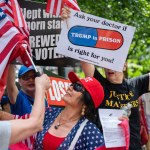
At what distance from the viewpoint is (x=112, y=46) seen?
4277mm

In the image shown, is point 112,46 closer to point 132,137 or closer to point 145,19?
point 132,137

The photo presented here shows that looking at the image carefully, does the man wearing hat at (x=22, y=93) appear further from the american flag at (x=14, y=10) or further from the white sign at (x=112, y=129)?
the white sign at (x=112, y=129)

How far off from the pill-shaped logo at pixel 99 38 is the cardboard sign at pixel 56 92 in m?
1.09

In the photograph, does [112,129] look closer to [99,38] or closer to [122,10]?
[99,38]

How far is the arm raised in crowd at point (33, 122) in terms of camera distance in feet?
7.93

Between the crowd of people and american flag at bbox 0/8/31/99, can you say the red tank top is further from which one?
american flag at bbox 0/8/31/99

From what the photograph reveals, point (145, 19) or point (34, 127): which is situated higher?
point (145, 19)

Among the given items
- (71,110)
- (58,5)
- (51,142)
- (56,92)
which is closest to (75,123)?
(71,110)

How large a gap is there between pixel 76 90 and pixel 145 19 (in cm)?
363

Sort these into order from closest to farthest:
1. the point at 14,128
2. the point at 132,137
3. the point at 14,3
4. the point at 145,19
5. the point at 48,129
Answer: the point at 14,128 < the point at 48,129 < the point at 14,3 < the point at 132,137 < the point at 145,19

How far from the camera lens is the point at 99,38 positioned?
4.28 m

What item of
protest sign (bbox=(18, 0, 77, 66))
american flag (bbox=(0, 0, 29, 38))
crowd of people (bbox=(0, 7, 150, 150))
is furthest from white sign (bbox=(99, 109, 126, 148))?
protest sign (bbox=(18, 0, 77, 66))

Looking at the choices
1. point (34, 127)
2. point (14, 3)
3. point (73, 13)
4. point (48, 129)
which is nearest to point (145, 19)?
point (73, 13)

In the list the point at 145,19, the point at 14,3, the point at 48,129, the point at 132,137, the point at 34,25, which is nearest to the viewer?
the point at 48,129
